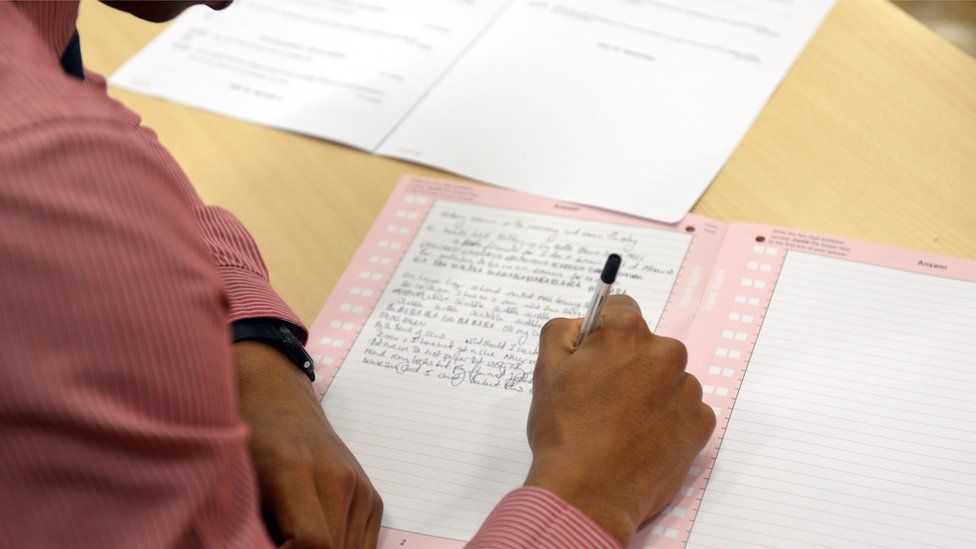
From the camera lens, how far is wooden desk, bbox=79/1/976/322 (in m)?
0.90

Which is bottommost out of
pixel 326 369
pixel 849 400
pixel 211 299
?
pixel 326 369

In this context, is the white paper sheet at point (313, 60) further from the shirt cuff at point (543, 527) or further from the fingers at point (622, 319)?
Result: the shirt cuff at point (543, 527)

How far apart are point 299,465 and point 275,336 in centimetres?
15

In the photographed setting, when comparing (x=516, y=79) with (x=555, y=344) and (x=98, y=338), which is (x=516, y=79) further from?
(x=98, y=338)

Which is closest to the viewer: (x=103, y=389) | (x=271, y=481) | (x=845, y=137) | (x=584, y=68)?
(x=103, y=389)

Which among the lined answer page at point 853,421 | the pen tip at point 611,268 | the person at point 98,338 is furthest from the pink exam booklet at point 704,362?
the person at point 98,338

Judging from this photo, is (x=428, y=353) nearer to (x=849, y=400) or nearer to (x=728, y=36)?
(x=849, y=400)

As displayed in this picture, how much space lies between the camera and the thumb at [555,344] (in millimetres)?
750

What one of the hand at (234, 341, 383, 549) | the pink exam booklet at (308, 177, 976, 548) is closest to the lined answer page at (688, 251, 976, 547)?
the pink exam booklet at (308, 177, 976, 548)

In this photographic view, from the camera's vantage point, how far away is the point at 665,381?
0.71m

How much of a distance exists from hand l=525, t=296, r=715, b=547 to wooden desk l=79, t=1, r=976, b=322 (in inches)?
9.3

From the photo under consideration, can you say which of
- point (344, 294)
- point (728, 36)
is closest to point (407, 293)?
point (344, 294)

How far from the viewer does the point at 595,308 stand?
73cm

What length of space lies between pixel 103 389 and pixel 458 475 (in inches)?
13.4
